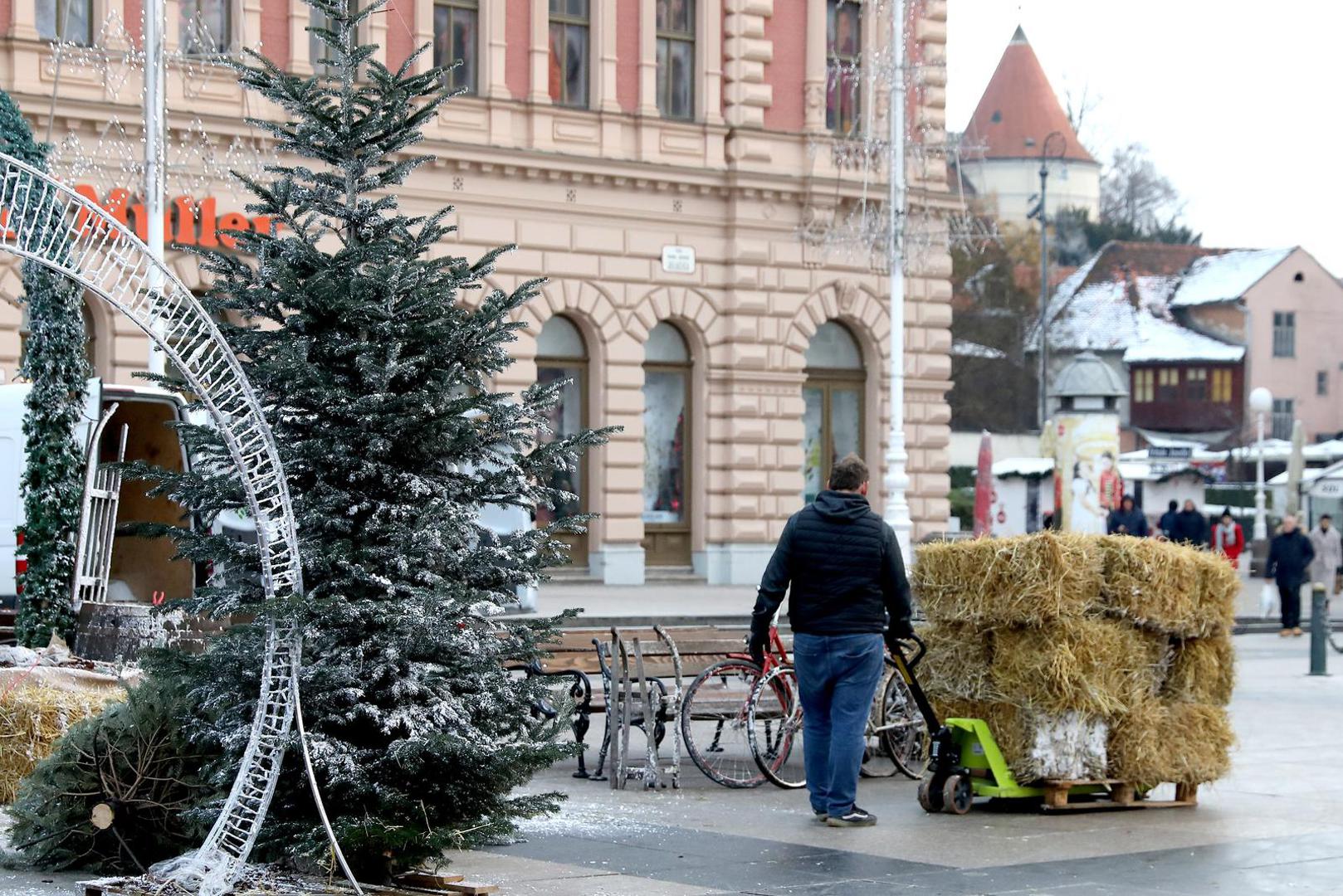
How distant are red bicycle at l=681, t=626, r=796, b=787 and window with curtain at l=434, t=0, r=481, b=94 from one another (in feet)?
68.3

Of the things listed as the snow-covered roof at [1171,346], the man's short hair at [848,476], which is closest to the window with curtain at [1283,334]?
the snow-covered roof at [1171,346]

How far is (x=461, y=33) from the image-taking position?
33125mm

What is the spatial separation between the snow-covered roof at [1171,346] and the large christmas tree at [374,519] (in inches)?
3126

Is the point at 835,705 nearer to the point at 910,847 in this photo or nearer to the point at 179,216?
the point at 910,847

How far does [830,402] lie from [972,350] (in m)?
42.6

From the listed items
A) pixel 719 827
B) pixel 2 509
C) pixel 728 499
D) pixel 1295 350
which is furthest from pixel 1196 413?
pixel 719 827

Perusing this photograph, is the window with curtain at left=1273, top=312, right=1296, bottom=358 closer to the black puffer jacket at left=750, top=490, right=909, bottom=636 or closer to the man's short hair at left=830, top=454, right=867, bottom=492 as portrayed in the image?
the man's short hair at left=830, top=454, right=867, bottom=492

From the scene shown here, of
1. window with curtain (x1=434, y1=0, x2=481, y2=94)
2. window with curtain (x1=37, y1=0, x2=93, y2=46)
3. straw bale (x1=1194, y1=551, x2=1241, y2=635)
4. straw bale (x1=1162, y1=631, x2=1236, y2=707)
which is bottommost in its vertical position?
straw bale (x1=1162, y1=631, x2=1236, y2=707)

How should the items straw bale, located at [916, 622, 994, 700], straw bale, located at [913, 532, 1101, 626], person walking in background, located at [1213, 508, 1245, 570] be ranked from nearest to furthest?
1. straw bale, located at [913, 532, 1101, 626]
2. straw bale, located at [916, 622, 994, 700]
3. person walking in background, located at [1213, 508, 1245, 570]

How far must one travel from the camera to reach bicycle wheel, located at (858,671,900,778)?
13.3m

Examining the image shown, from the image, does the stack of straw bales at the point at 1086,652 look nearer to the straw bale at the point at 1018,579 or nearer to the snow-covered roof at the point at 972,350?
the straw bale at the point at 1018,579

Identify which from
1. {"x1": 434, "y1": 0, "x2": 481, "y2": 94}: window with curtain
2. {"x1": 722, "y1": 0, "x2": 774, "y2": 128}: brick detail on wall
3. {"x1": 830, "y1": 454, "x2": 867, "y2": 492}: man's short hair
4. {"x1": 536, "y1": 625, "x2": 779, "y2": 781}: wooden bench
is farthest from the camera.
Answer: {"x1": 722, "y1": 0, "x2": 774, "y2": 128}: brick detail on wall

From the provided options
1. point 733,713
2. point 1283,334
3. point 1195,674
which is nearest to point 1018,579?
point 1195,674

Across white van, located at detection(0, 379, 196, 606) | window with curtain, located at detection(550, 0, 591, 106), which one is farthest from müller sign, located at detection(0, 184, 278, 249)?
white van, located at detection(0, 379, 196, 606)
